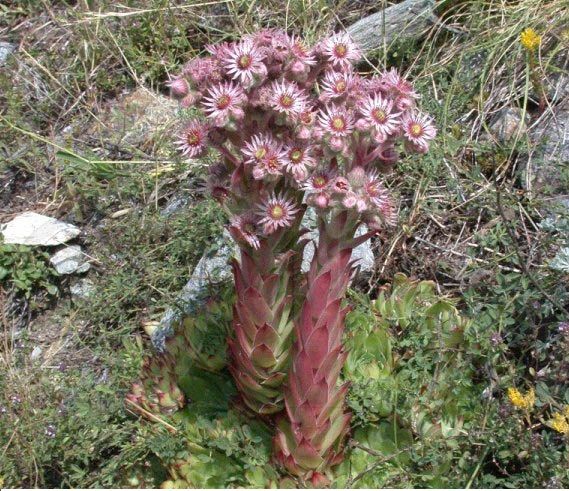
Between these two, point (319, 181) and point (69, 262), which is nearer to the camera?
point (319, 181)

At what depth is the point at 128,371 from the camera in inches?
163

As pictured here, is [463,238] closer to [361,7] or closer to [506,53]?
[506,53]

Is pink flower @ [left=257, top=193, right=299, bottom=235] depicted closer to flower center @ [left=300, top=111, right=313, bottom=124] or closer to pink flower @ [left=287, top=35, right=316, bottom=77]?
flower center @ [left=300, top=111, right=313, bottom=124]

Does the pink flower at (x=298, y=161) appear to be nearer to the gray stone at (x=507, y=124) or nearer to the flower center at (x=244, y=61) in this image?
the flower center at (x=244, y=61)

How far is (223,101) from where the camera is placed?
2.86m

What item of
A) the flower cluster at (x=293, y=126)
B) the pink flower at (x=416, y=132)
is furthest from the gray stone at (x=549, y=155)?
the flower cluster at (x=293, y=126)

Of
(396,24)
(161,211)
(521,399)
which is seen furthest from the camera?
(396,24)

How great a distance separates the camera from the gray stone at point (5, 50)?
616 cm

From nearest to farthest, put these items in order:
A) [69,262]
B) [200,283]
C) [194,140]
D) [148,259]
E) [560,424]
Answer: [194,140], [560,424], [200,283], [148,259], [69,262]

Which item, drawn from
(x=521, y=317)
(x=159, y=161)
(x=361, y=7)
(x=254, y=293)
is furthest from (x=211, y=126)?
(x=361, y=7)

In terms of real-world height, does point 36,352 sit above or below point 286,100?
below

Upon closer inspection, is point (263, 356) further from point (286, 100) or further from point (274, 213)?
point (286, 100)

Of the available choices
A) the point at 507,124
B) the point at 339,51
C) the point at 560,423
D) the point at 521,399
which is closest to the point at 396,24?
the point at 507,124

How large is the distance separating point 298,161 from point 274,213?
0.22 m
